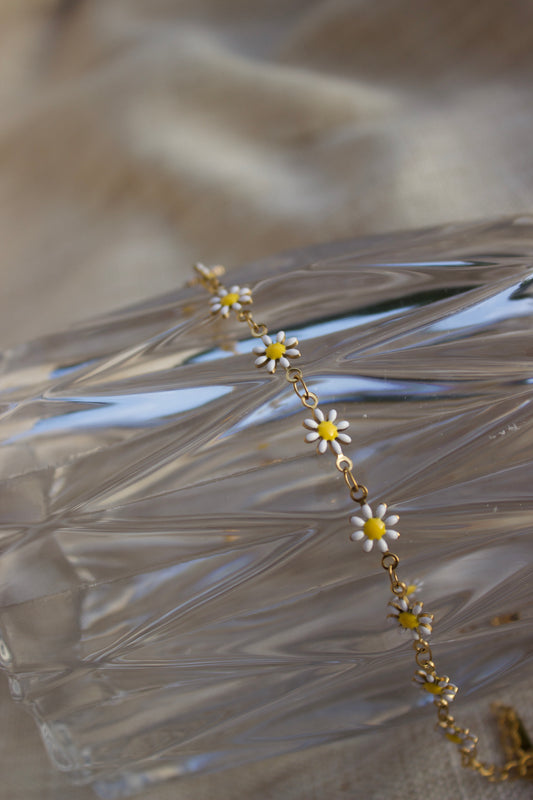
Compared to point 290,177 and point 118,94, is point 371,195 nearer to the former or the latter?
point 290,177

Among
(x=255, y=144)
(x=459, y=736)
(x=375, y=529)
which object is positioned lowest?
(x=459, y=736)

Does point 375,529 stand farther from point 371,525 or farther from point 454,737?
point 454,737

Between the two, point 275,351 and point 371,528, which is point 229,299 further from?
point 371,528

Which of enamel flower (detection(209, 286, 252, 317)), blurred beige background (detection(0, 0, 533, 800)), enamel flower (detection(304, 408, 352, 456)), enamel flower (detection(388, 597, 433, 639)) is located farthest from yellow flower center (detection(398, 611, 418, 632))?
blurred beige background (detection(0, 0, 533, 800))

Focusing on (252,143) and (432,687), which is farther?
(252,143)

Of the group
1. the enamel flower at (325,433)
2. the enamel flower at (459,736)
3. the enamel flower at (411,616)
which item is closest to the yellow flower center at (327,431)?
the enamel flower at (325,433)

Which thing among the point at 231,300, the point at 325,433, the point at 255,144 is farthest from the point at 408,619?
the point at 255,144

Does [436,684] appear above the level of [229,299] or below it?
below

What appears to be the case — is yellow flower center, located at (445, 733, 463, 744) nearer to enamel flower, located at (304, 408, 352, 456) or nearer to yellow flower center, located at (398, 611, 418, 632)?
yellow flower center, located at (398, 611, 418, 632)
